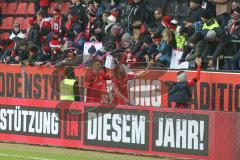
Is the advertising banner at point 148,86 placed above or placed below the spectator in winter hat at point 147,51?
below

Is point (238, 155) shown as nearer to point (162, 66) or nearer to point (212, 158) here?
point (212, 158)

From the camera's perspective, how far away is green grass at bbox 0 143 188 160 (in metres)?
16.2

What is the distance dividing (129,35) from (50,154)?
4874 millimetres

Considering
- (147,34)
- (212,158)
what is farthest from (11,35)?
(212,158)

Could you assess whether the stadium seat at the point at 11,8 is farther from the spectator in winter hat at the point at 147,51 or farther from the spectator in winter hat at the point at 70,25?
the spectator in winter hat at the point at 147,51

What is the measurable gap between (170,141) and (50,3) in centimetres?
1228

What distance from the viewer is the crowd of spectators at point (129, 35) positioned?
18562mm

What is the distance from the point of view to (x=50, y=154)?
16.9 meters

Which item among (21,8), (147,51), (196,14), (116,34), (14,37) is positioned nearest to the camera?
(147,51)

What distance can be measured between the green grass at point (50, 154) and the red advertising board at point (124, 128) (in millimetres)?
224

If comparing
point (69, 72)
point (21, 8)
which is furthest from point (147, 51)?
point (21, 8)

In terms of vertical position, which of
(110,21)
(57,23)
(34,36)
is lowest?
(34,36)

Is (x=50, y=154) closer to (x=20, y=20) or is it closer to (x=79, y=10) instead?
(x=79, y=10)

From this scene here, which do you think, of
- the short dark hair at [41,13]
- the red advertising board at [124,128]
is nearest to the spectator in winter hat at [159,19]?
the red advertising board at [124,128]
